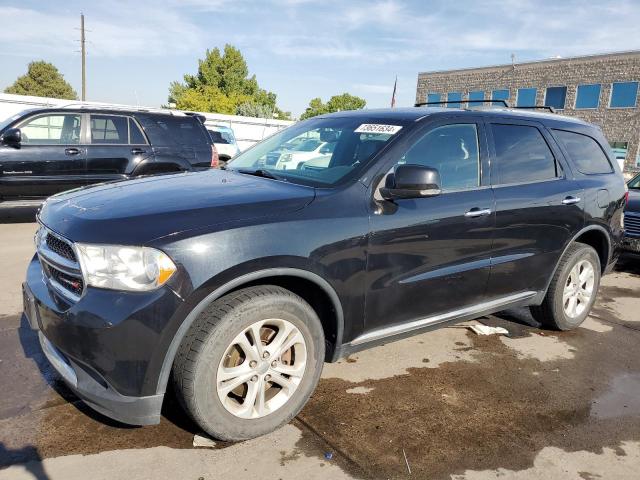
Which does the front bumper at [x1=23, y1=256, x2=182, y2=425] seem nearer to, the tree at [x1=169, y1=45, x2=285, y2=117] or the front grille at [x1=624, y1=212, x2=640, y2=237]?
the front grille at [x1=624, y1=212, x2=640, y2=237]

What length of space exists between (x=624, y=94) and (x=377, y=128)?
Result: 35310 mm

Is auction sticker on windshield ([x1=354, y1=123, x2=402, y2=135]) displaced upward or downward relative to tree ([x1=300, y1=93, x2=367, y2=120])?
downward

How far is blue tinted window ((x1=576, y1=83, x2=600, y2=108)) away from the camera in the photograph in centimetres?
3366

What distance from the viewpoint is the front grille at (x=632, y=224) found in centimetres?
677

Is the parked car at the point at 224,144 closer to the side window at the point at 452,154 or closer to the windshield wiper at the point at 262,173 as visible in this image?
the windshield wiper at the point at 262,173

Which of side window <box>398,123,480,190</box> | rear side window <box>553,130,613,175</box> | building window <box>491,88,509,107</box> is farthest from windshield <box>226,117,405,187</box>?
building window <box>491,88,509,107</box>

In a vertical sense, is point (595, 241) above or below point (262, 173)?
below

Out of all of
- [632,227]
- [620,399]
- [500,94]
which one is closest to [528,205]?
[620,399]

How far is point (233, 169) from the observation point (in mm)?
3727

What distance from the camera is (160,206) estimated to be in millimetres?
2568

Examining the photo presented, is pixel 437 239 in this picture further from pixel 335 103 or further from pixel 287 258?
pixel 335 103

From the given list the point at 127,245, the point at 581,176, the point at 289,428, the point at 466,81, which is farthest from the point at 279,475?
the point at 466,81

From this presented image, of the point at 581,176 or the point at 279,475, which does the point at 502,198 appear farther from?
the point at 279,475

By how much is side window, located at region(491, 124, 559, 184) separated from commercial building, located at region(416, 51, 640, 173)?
3249 centimetres
